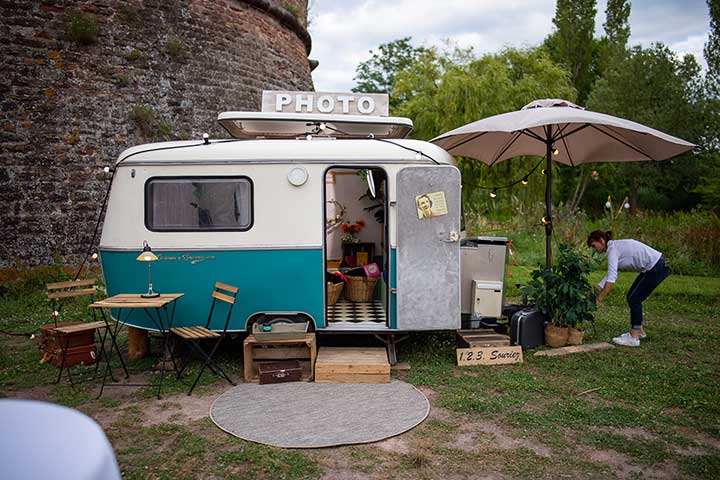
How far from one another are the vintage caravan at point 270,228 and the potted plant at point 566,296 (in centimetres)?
150

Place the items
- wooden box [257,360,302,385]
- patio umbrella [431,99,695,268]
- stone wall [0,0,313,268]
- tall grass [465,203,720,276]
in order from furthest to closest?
1. tall grass [465,203,720,276]
2. stone wall [0,0,313,268]
3. patio umbrella [431,99,695,268]
4. wooden box [257,360,302,385]

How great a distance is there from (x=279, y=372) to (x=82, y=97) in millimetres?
7909

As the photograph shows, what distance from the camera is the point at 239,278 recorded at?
6340 millimetres

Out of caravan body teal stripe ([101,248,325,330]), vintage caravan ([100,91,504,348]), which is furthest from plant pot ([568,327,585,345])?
caravan body teal stripe ([101,248,325,330])

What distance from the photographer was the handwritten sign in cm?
649

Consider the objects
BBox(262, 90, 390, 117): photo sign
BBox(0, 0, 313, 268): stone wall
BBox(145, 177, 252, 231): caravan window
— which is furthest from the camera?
BBox(0, 0, 313, 268): stone wall

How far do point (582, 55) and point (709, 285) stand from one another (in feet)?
105

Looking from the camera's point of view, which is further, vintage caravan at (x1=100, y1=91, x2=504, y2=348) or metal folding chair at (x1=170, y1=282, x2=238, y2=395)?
vintage caravan at (x1=100, y1=91, x2=504, y2=348)

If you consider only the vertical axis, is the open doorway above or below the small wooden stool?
above

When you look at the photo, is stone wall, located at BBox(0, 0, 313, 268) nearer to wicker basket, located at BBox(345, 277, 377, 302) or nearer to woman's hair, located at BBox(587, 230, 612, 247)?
wicker basket, located at BBox(345, 277, 377, 302)

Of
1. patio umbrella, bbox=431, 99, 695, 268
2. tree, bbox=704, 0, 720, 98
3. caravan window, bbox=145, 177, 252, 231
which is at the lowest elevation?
caravan window, bbox=145, 177, 252, 231

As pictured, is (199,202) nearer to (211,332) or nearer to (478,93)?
(211,332)

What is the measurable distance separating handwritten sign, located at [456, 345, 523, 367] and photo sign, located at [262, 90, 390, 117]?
3251 mm

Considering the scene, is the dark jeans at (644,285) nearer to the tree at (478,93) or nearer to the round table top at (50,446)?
the round table top at (50,446)
